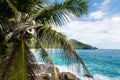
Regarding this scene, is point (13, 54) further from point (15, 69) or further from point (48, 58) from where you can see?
point (48, 58)

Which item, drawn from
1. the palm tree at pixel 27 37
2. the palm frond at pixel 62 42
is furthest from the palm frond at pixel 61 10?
the palm frond at pixel 62 42

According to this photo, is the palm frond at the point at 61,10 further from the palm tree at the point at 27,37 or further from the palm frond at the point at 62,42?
the palm frond at the point at 62,42

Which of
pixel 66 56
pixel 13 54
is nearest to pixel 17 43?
pixel 13 54

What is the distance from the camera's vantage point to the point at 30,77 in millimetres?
6484

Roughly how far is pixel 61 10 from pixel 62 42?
8.86 feet

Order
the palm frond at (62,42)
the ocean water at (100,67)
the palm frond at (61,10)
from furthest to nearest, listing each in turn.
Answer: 1. the ocean water at (100,67)
2. the palm frond at (61,10)
3. the palm frond at (62,42)

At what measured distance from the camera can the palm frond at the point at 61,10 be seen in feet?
26.8

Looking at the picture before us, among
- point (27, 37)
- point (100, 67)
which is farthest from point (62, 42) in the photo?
point (100, 67)

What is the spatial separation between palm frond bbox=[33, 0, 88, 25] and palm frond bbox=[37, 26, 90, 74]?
2.14m

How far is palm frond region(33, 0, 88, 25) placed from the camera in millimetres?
8156

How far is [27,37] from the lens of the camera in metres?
6.62

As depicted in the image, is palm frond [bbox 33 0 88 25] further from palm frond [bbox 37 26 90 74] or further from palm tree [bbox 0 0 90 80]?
palm frond [bbox 37 26 90 74]

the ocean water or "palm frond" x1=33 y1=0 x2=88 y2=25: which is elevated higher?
"palm frond" x1=33 y1=0 x2=88 y2=25

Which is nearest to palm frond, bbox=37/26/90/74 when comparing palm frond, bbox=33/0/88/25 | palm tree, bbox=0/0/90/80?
palm tree, bbox=0/0/90/80
